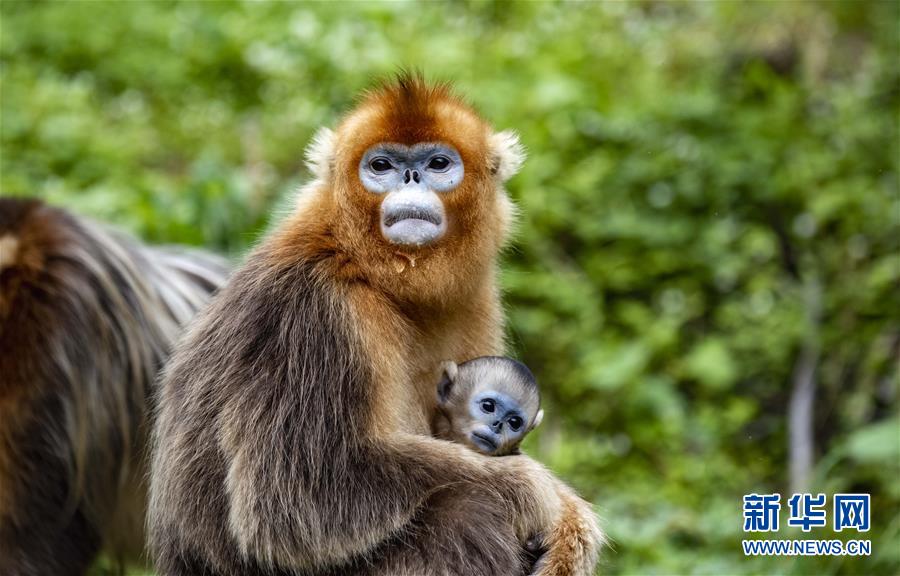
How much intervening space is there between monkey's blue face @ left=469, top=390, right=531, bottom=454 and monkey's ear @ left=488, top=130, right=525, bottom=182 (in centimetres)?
→ 67

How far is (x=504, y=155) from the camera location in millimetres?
3781

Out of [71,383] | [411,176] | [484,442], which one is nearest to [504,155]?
[411,176]

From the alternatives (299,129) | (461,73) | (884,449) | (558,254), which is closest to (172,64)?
(299,129)

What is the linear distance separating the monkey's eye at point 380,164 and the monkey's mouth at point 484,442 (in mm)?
820

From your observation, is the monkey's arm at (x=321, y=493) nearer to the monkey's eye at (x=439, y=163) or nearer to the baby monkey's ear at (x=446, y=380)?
the baby monkey's ear at (x=446, y=380)

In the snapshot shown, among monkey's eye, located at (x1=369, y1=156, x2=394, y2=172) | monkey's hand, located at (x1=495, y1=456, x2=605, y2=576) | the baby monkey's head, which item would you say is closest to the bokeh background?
the baby monkey's head

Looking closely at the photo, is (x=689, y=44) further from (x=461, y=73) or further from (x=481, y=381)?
(x=481, y=381)

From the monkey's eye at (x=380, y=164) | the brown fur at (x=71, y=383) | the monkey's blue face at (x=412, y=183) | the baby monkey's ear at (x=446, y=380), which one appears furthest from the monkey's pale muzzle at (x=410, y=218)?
the brown fur at (x=71, y=383)

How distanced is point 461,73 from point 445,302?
15.8ft

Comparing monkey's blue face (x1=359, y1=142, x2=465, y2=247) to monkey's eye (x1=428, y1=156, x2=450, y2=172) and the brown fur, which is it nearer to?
monkey's eye (x1=428, y1=156, x2=450, y2=172)

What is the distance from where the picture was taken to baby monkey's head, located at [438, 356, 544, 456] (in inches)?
144

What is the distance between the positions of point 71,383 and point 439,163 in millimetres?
1887

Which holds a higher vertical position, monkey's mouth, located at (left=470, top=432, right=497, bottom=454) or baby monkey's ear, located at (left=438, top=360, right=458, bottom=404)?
baby monkey's ear, located at (left=438, top=360, right=458, bottom=404)

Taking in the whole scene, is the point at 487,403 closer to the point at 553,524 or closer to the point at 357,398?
the point at 553,524
